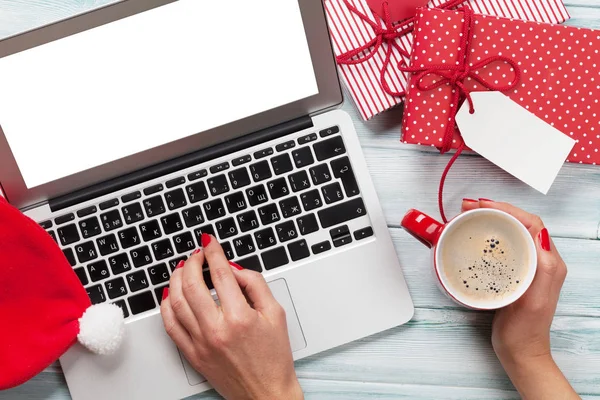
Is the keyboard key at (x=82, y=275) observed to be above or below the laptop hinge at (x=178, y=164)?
below

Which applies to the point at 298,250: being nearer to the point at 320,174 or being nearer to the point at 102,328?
the point at 320,174

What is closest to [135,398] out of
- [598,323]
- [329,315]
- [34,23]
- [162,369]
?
[162,369]

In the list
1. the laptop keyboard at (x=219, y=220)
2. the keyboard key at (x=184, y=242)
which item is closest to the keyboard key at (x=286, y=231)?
the laptop keyboard at (x=219, y=220)

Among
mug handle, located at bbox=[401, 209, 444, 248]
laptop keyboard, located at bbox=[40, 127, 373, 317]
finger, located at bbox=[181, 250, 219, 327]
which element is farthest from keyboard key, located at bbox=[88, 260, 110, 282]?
mug handle, located at bbox=[401, 209, 444, 248]

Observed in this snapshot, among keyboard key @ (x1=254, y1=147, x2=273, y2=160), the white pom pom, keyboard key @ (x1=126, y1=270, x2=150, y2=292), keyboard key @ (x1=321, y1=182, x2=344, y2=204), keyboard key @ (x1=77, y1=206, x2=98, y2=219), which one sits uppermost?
keyboard key @ (x1=254, y1=147, x2=273, y2=160)

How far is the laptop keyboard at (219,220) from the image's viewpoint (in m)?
0.67

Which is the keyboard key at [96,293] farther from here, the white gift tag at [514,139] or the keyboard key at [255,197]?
the white gift tag at [514,139]

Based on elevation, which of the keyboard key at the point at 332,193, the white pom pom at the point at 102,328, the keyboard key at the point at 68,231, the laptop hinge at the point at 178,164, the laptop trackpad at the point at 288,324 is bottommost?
the laptop trackpad at the point at 288,324

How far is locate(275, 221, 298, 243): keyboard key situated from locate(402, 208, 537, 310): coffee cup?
0.13 meters

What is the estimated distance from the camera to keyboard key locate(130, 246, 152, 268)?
671mm

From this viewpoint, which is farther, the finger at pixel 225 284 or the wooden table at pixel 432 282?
the wooden table at pixel 432 282

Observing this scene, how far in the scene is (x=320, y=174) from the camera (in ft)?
2.22

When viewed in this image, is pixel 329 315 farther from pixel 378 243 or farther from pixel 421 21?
pixel 421 21

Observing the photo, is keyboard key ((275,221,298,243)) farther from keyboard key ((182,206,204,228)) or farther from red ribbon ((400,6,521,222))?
red ribbon ((400,6,521,222))
